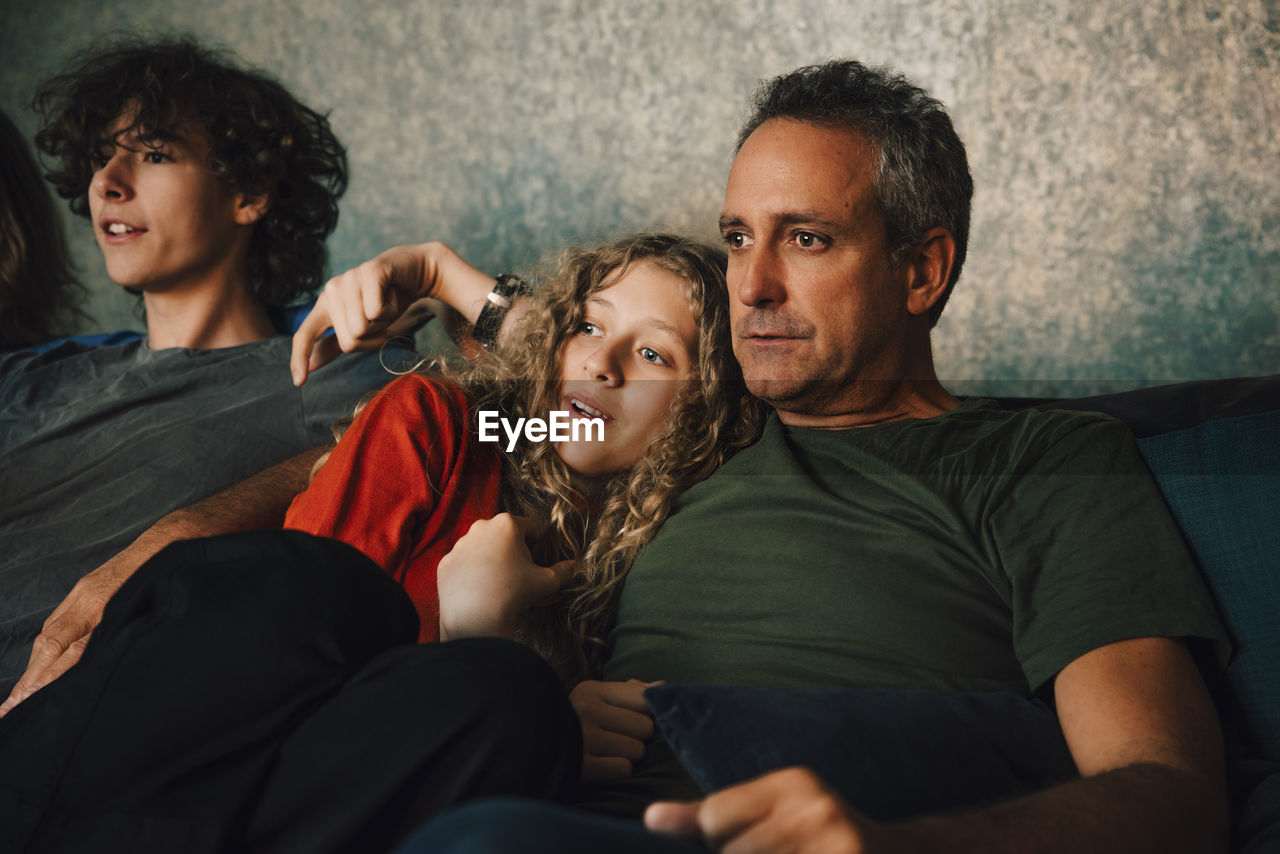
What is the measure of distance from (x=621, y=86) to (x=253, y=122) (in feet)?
2.41

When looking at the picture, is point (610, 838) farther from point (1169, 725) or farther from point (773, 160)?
point (773, 160)

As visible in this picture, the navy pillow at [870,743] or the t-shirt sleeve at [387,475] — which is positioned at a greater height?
the t-shirt sleeve at [387,475]

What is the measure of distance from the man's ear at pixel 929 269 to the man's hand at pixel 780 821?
A: 89 centimetres

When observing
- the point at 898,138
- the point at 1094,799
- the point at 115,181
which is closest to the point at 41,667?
the point at 115,181

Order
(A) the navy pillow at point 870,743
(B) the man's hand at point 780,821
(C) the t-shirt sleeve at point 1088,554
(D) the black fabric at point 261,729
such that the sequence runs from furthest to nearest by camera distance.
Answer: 1. (C) the t-shirt sleeve at point 1088,554
2. (A) the navy pillow at point 870,743
3. (D) the black fabric at point 261,729
4. (B) the man's hand at point 780,821

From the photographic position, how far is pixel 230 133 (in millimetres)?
1884

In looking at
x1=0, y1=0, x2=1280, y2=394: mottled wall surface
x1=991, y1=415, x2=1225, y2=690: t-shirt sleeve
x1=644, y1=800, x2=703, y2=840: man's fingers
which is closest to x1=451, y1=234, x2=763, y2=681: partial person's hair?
x1=991, y1=415, x2=1225, y2=690: t-shirt sleeve

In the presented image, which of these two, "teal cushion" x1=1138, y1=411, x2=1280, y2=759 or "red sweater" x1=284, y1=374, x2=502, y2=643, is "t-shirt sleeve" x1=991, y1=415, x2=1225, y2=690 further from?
"red sweater" x1=284, y1=374, x2=502, y2=643

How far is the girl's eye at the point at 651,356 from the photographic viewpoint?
1398mm

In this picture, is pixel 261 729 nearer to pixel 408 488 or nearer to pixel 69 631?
pixel 408 488

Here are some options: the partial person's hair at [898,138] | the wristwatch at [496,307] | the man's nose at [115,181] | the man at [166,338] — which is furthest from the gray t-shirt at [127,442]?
the partial person's hair at [898,138]

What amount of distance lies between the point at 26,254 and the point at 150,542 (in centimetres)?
109

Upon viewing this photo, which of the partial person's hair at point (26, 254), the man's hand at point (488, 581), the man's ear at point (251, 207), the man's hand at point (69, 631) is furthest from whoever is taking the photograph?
the partial person's hair at point (26, 254)

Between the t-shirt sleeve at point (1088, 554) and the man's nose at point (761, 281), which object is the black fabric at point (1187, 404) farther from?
the man's nose at point (761, 281)
